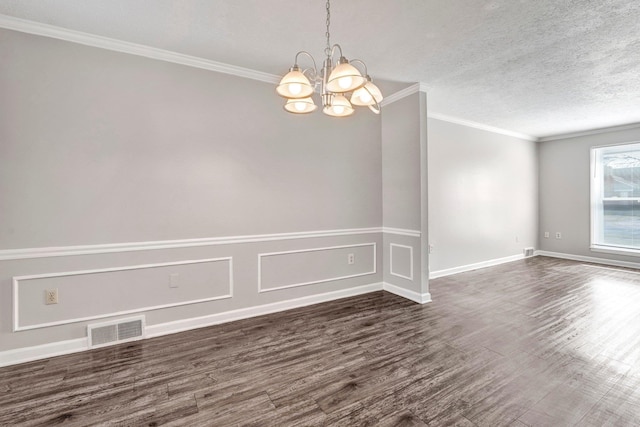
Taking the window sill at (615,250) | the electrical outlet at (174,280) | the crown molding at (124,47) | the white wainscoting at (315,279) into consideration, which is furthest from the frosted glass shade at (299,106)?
the window sill at (615,250)

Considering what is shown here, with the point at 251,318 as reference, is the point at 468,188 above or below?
above

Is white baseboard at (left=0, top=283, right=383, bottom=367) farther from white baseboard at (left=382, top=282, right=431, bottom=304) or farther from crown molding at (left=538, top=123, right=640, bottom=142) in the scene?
crown molding at (left=538, top=123, right=640, bottom=142)

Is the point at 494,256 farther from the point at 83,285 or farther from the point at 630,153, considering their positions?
the point at 83,285

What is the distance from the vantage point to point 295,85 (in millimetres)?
1721

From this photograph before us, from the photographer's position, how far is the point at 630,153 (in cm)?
556

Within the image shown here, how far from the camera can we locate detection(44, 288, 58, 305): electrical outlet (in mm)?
2459

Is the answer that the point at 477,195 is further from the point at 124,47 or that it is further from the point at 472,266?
the point at 124,47

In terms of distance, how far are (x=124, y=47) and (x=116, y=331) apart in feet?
8.65

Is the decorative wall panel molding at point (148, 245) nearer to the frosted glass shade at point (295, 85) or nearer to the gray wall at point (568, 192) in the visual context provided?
the frosted glass shade at point (295, 85)

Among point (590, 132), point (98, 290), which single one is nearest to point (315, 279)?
point (98, 290)

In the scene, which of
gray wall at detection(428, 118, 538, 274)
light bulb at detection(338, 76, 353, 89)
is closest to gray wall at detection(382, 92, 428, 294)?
gray wall at detection(428, 118, 538, 274)

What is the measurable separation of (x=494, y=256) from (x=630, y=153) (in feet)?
10.5

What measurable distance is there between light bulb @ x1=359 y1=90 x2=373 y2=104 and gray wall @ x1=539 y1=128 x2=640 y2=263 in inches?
261

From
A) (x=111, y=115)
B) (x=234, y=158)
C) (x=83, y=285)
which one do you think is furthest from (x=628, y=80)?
(x=83, y=285)
